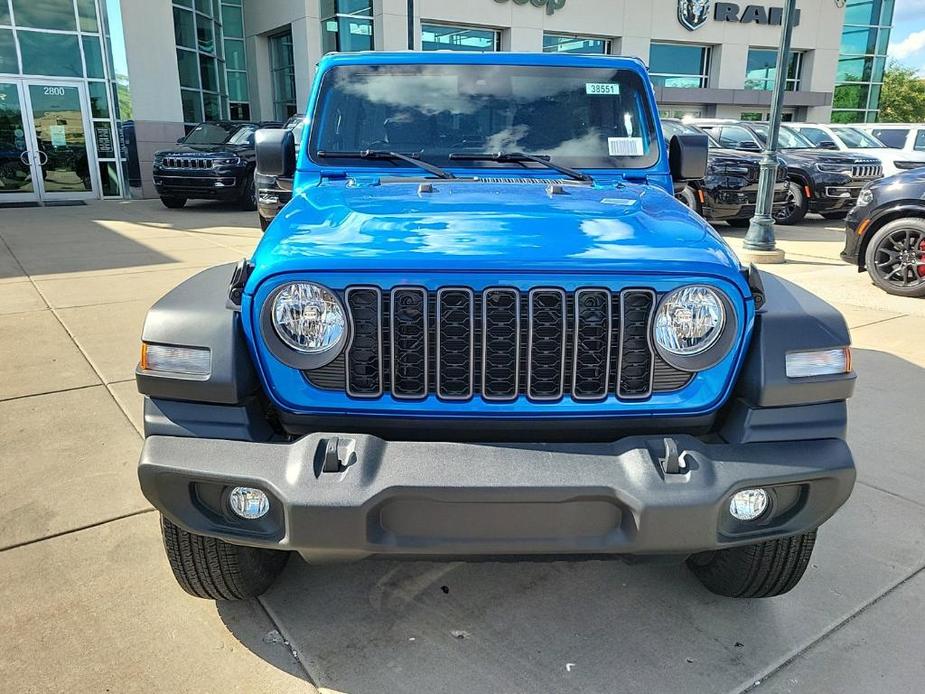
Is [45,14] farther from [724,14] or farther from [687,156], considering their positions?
[724,14]

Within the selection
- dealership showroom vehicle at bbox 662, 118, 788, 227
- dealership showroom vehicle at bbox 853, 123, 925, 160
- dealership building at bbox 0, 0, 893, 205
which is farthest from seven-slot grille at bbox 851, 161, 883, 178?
dealership building at bbox 0, 0, 893, 205

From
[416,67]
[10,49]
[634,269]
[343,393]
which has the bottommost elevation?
[343,393]

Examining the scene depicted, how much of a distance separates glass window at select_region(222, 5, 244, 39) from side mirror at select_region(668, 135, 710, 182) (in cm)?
2606

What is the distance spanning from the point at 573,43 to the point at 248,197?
51.6 ft

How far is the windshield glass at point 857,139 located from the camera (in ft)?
46.9

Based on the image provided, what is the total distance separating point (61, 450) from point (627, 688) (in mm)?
3064

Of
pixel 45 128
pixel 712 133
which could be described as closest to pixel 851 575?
pixel 712 133

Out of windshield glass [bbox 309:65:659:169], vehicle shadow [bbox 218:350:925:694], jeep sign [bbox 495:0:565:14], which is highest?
jeep sign [bbox 495:0:565:14]

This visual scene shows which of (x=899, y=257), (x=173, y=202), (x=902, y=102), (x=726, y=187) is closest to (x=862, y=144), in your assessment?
(x=726, y=187)

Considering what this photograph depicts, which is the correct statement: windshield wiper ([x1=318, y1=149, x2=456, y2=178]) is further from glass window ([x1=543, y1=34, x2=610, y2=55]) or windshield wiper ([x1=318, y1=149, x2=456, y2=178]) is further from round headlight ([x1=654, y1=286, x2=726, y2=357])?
glass window ([x1=543, y1=34, x2=610, y2=55])

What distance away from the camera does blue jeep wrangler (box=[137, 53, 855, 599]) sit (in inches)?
77.2

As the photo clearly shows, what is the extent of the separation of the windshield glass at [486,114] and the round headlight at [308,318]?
1.32 m

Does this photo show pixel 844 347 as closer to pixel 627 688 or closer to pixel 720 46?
pixel 627 688

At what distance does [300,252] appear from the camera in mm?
2152
